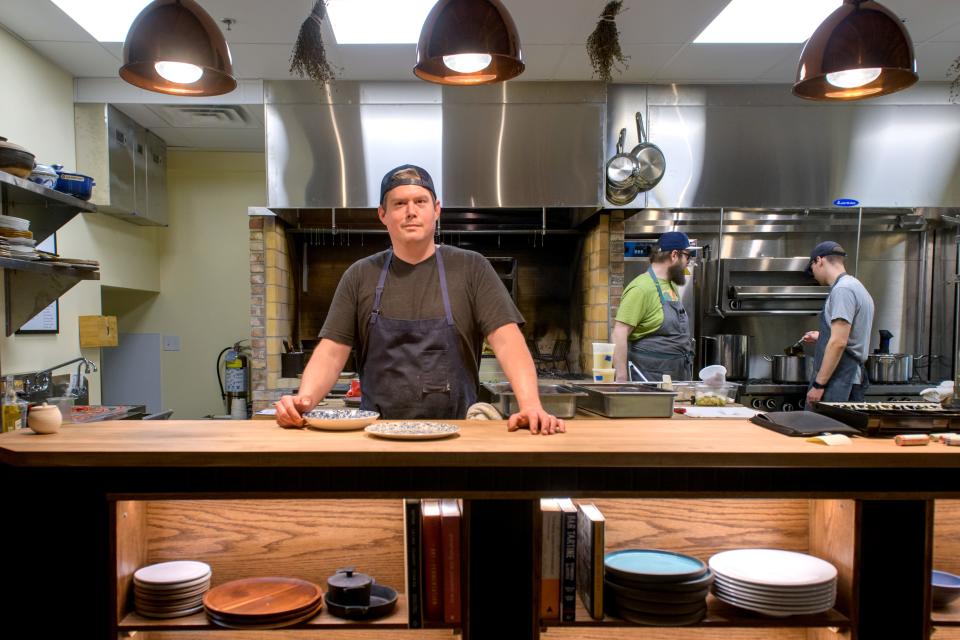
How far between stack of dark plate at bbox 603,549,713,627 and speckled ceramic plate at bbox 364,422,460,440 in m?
0.53

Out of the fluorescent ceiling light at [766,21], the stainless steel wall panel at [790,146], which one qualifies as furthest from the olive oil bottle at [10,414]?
the fluorescent ceiling light at [766,21]

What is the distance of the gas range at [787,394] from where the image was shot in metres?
4.89

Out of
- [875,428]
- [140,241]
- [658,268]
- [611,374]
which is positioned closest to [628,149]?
[658,268]

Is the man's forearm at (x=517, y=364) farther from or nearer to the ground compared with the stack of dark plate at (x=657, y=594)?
farther from the ground

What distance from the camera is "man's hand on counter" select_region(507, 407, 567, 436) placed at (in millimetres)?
1800

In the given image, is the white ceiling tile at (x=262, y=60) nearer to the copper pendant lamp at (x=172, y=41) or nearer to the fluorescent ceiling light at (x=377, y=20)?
the fluorescent ceiling light at (x=377, y=20)

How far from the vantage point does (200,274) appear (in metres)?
6.08

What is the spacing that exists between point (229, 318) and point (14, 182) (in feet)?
10.7

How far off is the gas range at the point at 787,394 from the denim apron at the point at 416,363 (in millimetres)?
3156

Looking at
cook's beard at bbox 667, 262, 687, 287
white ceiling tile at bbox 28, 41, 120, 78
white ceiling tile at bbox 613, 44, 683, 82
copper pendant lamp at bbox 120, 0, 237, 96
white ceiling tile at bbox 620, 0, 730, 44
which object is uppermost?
white ceiling tile at bbox 620, 0, 730, 44

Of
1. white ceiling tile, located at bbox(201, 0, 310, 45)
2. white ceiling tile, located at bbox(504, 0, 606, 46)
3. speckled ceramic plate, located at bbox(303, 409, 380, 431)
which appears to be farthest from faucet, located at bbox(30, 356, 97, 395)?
white ceiling tile, located at bbox(504, 0, 606, 46)

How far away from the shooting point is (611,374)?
365 centimetres

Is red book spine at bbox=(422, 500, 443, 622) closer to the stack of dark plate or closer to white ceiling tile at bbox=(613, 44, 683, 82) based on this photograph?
the stack of dark plate

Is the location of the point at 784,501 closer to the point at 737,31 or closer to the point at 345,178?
the point at 737,31
